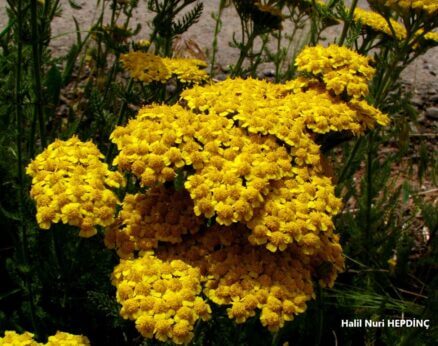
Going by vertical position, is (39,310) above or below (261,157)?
below

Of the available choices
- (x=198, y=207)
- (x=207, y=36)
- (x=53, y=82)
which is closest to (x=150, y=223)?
(x=198, y=207)

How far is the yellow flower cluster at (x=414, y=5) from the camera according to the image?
270cm

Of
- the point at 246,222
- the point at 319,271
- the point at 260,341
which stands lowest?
the point at 260,341

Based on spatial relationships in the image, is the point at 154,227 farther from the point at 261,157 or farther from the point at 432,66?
the point at 432,66

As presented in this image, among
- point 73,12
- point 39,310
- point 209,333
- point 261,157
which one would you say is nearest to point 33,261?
point 39,310

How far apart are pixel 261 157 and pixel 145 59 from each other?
92 centimetres

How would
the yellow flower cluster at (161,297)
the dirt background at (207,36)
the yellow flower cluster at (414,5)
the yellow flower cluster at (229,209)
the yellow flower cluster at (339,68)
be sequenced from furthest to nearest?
the dirt background at (207,36) < the yellow flower cluster at (414,5) < the yellow flower cluster at (339,68) < the yellow flower cluster at (229,209) < the yellow flower cluster at (161,297)

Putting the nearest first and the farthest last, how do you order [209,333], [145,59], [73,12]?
[209,333], [145,59], [73,12]

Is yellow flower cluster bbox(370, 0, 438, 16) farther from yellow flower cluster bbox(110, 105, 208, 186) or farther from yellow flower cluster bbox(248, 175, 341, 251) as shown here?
yellow flower cluster bbox(110, 105, 208, 186)

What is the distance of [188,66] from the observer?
2922 millimetres

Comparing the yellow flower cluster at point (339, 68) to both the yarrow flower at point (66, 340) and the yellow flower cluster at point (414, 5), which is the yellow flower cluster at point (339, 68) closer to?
the yellow flower cluster at point (414, 5)

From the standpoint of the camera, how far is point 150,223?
87.4 inches

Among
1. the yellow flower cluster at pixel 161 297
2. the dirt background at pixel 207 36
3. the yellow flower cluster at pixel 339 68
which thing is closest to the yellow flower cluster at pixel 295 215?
the yellow flower cluster at pixel 161 297

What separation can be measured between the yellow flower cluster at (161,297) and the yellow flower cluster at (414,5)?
1.51 metres
